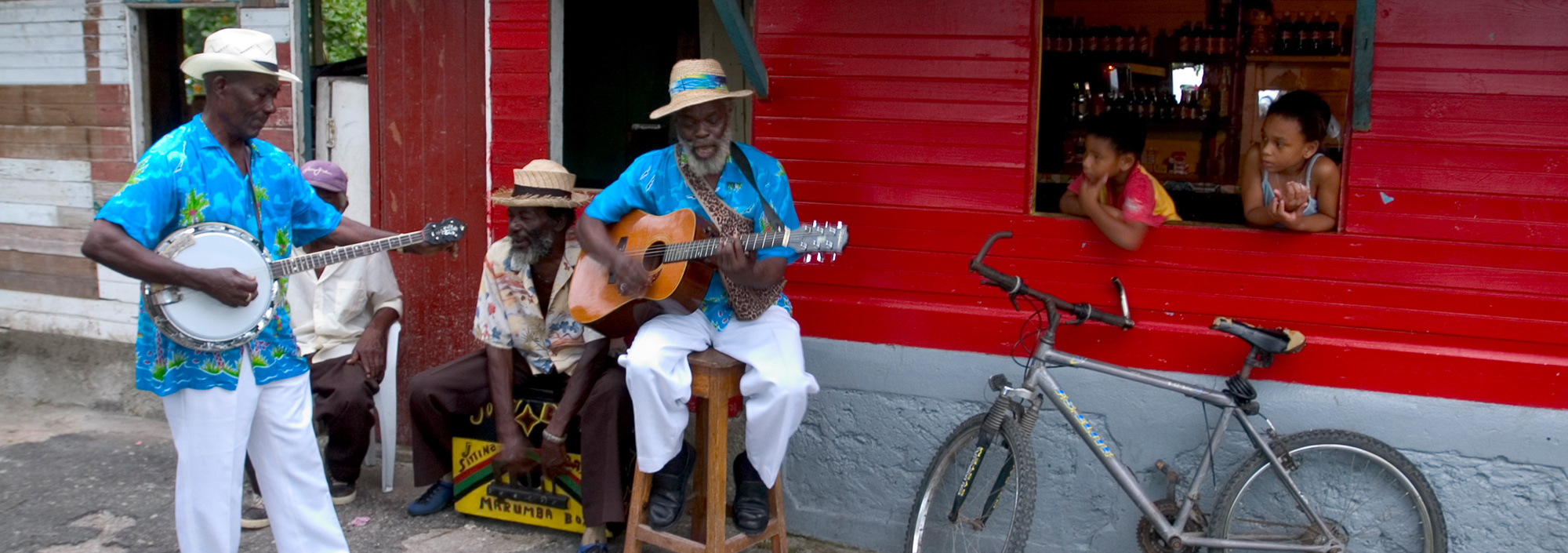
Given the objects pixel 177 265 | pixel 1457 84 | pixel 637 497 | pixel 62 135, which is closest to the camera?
pixel 177 265

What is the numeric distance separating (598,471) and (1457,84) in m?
3.08

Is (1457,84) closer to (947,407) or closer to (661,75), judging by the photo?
(947,407)

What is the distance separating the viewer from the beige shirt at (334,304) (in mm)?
4660

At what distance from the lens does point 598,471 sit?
13.1 feet

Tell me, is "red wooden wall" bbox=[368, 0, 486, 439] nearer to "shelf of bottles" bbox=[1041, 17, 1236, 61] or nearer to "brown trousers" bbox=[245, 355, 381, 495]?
"brown trousers" bbox=[245, 355, 381, 495]

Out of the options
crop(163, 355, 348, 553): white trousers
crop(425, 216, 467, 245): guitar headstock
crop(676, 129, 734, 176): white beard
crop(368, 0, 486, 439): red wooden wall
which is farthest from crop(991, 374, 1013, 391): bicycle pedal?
crop(368, 0, 486, 439): red wooden wall

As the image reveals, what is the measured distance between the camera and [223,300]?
3.12 m

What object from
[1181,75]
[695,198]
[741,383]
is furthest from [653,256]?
[1181,75]

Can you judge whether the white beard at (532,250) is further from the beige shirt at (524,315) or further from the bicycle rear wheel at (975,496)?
the bicycle rear wheel at (975,496)

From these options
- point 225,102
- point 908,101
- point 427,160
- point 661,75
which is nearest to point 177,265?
point 225,102

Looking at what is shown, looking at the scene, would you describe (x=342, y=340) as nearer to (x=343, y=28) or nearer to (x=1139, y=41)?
(x=1139, y=41)

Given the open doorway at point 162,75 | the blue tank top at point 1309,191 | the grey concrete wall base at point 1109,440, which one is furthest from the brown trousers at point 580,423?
the open doorway at point 162,75

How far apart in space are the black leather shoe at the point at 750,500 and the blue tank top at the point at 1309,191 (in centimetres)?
193

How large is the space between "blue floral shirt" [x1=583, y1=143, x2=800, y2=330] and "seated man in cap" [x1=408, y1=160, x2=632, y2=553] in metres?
0.44
